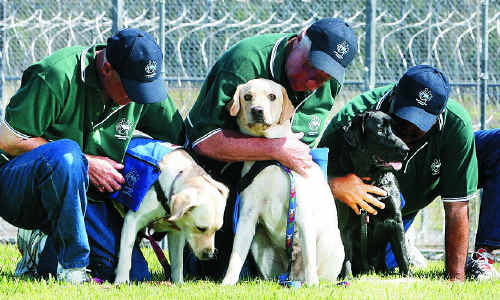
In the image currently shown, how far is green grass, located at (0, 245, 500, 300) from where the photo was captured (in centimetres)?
360

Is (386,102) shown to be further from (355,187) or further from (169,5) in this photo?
(169,5)

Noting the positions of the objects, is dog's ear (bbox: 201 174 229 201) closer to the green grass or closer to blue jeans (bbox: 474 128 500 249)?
the green grass

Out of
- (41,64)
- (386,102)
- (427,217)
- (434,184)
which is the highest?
(41,64)

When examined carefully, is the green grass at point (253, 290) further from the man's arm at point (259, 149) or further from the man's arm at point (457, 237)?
the man's arm at point (259, 149)

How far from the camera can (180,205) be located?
3949 millimetres

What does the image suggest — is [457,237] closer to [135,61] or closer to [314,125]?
[314,125]

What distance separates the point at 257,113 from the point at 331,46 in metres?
0.56

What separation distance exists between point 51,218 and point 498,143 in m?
2.96

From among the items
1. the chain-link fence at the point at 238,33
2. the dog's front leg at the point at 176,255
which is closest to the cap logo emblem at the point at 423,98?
the dog's front leg at the point at 176,255

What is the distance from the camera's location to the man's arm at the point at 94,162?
4.11 metres

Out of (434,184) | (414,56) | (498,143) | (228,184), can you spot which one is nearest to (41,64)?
(228,184)

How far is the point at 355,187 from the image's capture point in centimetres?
457

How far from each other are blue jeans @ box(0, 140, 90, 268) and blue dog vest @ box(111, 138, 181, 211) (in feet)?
0.92

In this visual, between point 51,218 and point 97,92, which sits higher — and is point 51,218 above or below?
below
